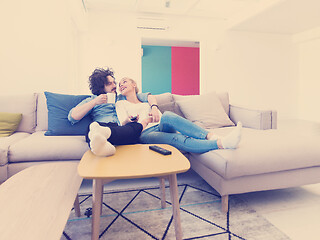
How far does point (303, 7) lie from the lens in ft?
14.4

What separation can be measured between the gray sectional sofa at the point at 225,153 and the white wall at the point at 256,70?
3.39m

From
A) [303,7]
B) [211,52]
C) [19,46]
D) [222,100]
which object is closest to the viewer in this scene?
[222,100]

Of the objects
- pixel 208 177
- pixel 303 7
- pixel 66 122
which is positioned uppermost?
pixel 303 7

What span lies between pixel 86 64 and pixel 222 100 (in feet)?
10.9

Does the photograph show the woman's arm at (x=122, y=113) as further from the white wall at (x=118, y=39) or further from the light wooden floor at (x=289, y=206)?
the white wall at (x=118, y=39)

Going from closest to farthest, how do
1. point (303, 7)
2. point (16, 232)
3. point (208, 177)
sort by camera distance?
point (16, 232) → point (208, 177) → point (303, 7)

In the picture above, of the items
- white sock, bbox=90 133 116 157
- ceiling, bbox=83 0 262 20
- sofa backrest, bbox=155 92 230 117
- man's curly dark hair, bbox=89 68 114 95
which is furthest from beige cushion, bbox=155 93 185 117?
ceiling, bbox=83 0 262 20

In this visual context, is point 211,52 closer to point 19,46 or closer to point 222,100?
point 222,100

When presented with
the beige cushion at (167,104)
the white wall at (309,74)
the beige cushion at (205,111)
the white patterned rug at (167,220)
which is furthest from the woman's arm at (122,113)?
the white wall at (309,74)

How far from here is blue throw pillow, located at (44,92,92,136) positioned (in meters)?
2.10

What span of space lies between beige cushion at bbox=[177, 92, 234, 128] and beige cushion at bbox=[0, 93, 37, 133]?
5.04 feet

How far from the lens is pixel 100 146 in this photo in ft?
3.96

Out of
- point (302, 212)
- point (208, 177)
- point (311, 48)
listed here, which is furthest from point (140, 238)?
point (311, 48)

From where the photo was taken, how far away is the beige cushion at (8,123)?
2.14 meters
